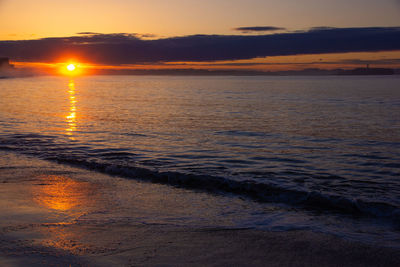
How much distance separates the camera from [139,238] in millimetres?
6324

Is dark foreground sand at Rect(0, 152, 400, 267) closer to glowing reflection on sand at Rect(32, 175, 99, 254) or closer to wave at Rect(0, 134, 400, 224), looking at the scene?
glowing reflection on sand at Rect(32, 175, 99, 254)

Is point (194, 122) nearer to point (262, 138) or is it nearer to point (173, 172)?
point (262, 138)

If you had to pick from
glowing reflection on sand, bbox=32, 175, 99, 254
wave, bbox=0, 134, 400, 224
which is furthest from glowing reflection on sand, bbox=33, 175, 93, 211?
wave, bbox=0, 134, 400, 224

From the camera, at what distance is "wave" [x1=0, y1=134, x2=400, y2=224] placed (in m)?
8.67

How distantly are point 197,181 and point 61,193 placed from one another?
12.5ft

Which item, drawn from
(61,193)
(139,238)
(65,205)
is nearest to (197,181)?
(61,193)

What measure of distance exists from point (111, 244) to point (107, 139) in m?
14.1

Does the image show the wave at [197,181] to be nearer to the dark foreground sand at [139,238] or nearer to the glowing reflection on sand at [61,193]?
the dark foreground sand at [139,238]

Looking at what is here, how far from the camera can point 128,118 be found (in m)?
29.2

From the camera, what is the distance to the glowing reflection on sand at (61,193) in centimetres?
823

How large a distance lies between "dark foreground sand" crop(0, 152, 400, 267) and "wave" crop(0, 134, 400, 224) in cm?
140

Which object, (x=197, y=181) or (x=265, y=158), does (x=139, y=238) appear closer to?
(x=197, y=181)

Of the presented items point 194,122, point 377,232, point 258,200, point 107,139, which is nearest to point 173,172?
point 258,200

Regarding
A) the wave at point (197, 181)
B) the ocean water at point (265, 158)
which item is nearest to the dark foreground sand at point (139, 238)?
the ocean water at point (265, 158)
